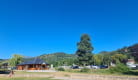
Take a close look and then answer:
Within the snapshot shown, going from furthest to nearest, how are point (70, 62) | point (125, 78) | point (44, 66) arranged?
point (70, 62), point (44, 66), point (125, 78)

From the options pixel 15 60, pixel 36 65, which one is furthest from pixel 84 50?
pixel 15 60

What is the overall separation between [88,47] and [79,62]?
17.0 ft

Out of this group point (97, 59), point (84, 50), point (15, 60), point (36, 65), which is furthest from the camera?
point (97, 59)

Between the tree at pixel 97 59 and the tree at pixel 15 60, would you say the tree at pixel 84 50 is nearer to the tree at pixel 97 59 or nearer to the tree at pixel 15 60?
the tree at pixel 97 59

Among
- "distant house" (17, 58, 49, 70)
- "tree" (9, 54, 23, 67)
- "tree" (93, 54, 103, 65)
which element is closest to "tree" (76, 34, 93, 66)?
"distant house" (17, 58, 49, 70)

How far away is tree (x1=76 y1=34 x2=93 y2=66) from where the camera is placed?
1871 inches

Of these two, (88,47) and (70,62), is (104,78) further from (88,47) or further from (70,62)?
(70,62)

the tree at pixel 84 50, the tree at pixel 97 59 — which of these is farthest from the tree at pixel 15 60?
the tree at pixel 97 59

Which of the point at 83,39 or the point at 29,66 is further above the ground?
the point at 83,39

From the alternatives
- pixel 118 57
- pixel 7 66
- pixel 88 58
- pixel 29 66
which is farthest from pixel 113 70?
pixel 7 66

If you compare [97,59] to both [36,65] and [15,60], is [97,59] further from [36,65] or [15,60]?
[15,60]

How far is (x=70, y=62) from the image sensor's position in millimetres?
86000

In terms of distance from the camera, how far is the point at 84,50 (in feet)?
156

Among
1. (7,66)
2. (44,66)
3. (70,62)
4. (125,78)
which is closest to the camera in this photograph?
(125,78)
